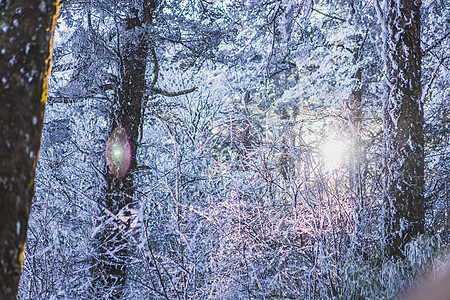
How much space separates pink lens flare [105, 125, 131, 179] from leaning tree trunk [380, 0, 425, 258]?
4.53m

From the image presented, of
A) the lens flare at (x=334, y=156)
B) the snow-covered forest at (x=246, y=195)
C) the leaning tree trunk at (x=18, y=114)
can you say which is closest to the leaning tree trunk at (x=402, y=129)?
the snow-covered forest at (x=246, y=195)

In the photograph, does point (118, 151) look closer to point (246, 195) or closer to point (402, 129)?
point (246, 195)

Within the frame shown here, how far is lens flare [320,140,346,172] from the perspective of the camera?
548 cm

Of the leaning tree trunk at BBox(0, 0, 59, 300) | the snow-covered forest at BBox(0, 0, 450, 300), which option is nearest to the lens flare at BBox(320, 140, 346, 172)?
the snow-covered forest at BBox(0, 0, 450, 300)

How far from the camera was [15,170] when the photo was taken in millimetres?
2021

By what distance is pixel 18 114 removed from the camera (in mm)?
2053

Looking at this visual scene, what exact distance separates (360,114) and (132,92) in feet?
21.3

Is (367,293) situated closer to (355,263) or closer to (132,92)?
(355,263)

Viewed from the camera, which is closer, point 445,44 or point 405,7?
point 405,7

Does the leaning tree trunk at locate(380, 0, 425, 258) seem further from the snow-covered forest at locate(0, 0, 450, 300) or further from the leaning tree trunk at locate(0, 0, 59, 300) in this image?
the leaning tree trunk at locate(0, 0, 59, 300)

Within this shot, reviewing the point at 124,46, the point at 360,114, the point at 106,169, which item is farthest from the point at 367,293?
the point at 360,114

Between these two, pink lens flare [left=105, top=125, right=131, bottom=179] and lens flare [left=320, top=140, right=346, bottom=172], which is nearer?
lens flare [left=320, top=140, right=346, bottom=172]

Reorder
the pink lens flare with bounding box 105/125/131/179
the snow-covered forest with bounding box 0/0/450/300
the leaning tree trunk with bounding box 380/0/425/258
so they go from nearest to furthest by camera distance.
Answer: the snow-covered forest with bounding box 0/0/450/300 → the leaning tree trunk with bounding box 380/0/425/258 → the pink lens flare with bounding box 105/125/131/179

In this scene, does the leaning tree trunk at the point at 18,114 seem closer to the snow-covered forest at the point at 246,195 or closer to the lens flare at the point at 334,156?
the snow-covered forest at the point at 246,195
